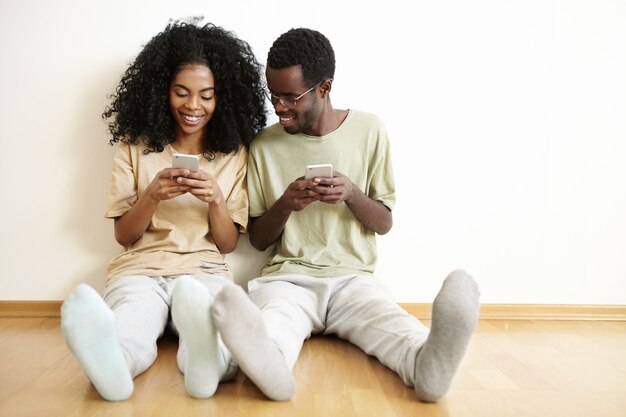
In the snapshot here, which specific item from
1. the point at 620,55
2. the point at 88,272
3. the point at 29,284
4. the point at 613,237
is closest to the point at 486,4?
the point at 620,55

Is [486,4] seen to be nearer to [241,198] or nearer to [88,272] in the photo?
[241,198]

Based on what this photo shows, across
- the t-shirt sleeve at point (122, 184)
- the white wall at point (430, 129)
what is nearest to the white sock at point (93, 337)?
the t-shirt sleeve at point (122, 184)

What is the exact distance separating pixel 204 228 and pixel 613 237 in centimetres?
176

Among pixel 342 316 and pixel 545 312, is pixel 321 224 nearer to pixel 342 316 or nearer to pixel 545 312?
pixel 342 316

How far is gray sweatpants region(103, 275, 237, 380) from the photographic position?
1625mm

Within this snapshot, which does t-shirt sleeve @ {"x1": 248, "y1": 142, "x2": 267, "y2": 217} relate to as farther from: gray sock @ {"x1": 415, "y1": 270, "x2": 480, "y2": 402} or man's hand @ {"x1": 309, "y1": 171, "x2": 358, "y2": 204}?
gray sock @ {"x1": 415, "y1": 270, "x2": 480, "y2": 402}

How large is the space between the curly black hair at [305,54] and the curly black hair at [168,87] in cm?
24

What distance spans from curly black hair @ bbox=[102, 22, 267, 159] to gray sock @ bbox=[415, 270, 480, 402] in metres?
1.17

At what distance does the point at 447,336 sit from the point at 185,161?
106 centimetres

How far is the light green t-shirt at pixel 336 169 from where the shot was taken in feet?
7.45

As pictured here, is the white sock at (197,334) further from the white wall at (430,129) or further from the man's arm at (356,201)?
the white wall at (430,129)

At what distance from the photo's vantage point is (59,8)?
2.37 metres

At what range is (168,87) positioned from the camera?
7.50ft

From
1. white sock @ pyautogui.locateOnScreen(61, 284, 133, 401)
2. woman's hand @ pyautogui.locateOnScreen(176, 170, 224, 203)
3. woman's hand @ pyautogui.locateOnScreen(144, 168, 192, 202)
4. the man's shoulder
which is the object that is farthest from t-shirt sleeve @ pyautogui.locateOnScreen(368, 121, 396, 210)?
white sock @ pyautogui.locateOnScreen(61, 284, 133, 401)
